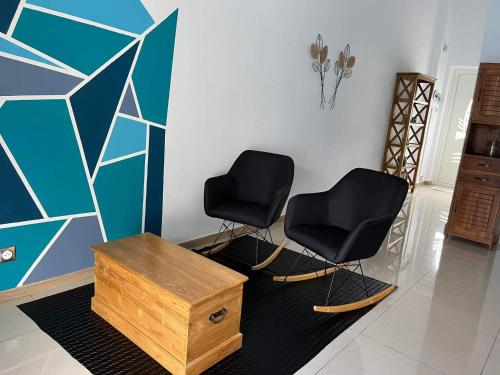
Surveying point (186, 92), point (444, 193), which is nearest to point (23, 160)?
point (186, 92)

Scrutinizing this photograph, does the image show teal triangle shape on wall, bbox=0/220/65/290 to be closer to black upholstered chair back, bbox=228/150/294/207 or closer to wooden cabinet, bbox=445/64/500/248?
black upholstered chair back, bbox=228/150/294/207

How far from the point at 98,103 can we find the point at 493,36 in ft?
12.8

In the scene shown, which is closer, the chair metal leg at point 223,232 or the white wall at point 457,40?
the chair metal leg at point 223,232

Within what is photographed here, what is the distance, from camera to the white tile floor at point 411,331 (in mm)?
1926

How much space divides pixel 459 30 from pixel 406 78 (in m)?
1.89

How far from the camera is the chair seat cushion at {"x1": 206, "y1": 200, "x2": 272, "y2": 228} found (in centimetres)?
291

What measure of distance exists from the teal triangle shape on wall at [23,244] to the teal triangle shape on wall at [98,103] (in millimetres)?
457

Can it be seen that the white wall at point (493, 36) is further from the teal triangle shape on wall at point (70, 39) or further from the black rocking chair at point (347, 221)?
the teal triangle shape on wall at point (70, 39)

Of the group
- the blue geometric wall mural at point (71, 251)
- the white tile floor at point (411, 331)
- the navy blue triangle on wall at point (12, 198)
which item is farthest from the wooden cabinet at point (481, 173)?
the navy blue triangle on wall at point (12, 198)

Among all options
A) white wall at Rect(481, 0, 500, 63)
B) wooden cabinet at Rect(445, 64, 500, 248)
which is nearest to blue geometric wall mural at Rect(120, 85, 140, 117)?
wooden cabinet at Rect(445, 64, 500, 248)

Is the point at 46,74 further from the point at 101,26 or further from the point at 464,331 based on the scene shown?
the point at 464,331

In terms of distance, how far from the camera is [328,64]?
4410mm

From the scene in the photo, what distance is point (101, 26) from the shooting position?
2.41 m

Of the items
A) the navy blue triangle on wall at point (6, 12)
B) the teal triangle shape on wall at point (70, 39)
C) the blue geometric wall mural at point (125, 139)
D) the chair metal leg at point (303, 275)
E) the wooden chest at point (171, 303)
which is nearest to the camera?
the wooden chest at point (171, 303)
